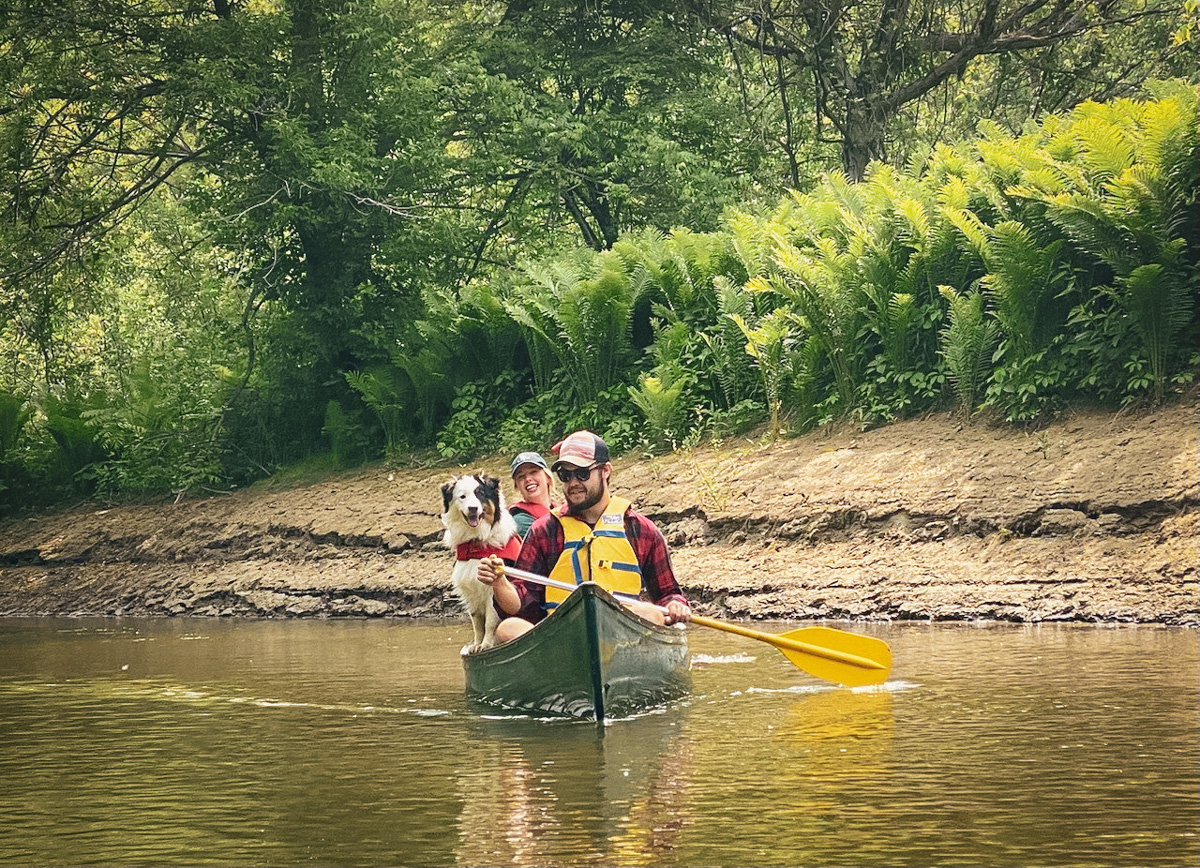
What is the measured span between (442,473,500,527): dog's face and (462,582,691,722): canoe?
0.77 meters

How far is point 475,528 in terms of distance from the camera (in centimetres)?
938

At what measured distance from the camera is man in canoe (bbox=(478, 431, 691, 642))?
9195 millimetres

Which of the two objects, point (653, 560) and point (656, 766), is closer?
point (656, 766)

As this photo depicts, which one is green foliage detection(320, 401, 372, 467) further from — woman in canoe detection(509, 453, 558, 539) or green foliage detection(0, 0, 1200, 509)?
woman in canoe detection(509, 453, 558, 539)

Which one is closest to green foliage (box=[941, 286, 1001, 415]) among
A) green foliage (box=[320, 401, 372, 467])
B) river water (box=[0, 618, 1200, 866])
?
river water (box=[0, 618, 1200, 866])

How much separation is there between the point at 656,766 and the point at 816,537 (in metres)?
7.15

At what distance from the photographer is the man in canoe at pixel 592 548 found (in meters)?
9.20

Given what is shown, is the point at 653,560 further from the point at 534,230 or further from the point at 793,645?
the point at 534,230

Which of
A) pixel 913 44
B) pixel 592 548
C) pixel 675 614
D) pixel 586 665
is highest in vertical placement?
pixel 913 44

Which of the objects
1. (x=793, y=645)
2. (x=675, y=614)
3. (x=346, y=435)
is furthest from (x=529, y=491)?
(x=346, y=435)

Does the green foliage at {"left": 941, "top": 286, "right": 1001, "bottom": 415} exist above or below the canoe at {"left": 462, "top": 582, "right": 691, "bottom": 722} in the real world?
above

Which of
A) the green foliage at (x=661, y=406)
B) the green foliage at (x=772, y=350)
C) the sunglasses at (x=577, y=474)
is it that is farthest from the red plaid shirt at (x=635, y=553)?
the green foliage at (x=661, y=406)

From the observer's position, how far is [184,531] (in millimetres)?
19625

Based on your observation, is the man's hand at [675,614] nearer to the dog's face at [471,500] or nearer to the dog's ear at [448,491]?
the dog's face at [471,500]
